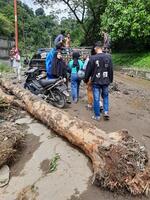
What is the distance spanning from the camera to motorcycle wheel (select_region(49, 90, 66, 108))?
926 cm

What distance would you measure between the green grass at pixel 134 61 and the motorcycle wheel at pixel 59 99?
35.8ft

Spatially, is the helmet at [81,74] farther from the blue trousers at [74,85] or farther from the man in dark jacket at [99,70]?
the man in dark jacket at [99,70]

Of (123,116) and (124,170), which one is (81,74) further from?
(124,170)

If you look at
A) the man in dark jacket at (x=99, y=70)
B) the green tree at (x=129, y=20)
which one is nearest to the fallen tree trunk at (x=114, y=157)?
the man in dark jacket at (x=99, y=70)

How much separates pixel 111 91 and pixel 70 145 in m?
7.17

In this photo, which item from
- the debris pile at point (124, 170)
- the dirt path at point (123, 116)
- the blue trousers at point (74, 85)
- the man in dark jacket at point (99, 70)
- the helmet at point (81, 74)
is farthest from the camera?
the blue trousers at point (74, 85)

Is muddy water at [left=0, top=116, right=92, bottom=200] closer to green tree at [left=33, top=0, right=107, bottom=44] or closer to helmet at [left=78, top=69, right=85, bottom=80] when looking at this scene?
helmet at [left=78, top=69, right=85, bottom=80]

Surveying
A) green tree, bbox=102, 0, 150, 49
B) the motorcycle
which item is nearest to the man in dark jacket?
the motorcycle

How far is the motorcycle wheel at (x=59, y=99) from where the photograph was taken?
30.4ft

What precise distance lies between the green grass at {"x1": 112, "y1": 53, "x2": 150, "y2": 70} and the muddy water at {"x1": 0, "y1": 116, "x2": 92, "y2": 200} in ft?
47.0

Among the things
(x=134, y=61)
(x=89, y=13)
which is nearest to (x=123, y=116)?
(x=134, y=61)

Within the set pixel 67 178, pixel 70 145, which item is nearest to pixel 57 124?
pixel 70 145

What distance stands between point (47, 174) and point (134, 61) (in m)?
18.2

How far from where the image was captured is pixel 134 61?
22.2 metres
